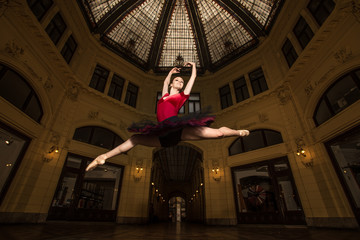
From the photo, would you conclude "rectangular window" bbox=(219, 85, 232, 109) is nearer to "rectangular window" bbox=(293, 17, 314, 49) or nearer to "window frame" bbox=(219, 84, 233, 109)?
"window frame" bbox=(219, 84, 233, 109)

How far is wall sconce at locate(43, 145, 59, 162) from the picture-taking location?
8148 mm

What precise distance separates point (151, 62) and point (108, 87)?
466cm

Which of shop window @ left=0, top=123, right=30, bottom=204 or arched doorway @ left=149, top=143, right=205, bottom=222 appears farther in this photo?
arched doorway @ left=149, top=143, right=205, bottom=222

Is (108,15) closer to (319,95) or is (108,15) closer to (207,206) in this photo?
(319,95)

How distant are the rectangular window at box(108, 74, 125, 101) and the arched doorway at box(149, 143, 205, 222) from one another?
5.10 meters

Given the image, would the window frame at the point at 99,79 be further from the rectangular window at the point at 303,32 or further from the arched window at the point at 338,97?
the arched window at the point at 338,97

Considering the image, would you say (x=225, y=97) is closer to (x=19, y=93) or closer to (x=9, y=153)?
(x=19, y=93)

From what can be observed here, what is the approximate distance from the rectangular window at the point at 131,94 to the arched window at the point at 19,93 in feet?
18.9

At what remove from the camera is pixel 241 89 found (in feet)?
42.3

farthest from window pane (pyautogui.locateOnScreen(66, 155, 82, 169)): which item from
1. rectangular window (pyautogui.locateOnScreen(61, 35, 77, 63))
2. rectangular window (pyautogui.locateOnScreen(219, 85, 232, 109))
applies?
rectangular window (pyautogui.locateOnScreen(219, 85, 232, 109))

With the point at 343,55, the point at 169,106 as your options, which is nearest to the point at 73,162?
the point at 169,106

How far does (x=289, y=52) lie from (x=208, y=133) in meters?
10.7

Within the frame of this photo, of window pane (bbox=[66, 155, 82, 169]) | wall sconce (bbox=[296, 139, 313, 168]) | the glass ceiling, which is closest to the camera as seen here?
wall sconce (bbox=[296, 139, 313, 168])

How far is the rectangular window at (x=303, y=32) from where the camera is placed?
8776 millimetres
